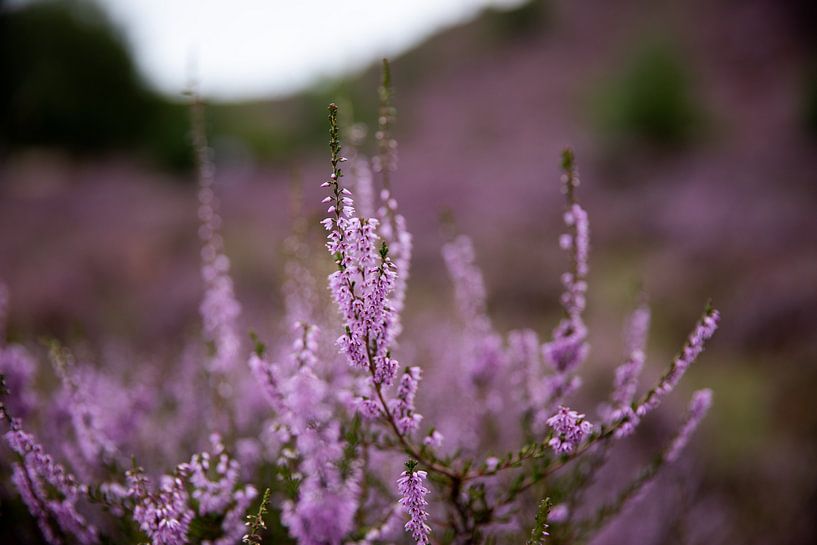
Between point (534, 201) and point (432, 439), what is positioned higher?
point (534, 201)

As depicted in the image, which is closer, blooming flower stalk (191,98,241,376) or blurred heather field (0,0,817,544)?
blooming flower stalk (191,98,241,376)

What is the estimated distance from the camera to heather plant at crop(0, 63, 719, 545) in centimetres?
168

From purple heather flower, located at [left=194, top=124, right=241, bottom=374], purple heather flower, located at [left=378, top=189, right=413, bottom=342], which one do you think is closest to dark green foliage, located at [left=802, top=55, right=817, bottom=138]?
purple heather flower, located at [left=378, top=189, right=413, bottom=342]

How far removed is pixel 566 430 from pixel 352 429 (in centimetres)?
82

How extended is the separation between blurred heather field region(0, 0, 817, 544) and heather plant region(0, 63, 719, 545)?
→ 0.43m

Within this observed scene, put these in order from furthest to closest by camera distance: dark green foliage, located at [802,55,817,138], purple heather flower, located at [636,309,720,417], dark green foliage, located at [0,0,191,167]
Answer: dark green foliage, located at [0,0,191,167]
dark green foliage, located at [802,55,817,138]
purple heather flower, located at [636,309,720,417]

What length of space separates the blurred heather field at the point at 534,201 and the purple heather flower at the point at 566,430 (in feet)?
3.57

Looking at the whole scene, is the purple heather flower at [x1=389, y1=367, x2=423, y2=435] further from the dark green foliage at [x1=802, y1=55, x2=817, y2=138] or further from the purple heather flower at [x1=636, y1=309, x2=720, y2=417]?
the dark green foliage at [x1=802, y1=55, x2=817, y2=138]

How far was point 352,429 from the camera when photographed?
1964 mm

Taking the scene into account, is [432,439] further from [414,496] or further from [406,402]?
[414,496]

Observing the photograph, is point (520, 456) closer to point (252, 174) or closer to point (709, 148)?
point (709, 148)

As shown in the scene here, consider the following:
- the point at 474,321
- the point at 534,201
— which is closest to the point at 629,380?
the point at 474,321

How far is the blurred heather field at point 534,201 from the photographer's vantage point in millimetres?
5348

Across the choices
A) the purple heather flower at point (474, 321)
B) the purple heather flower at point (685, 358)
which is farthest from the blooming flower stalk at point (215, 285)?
the purple heather flower at point (685, 358)
